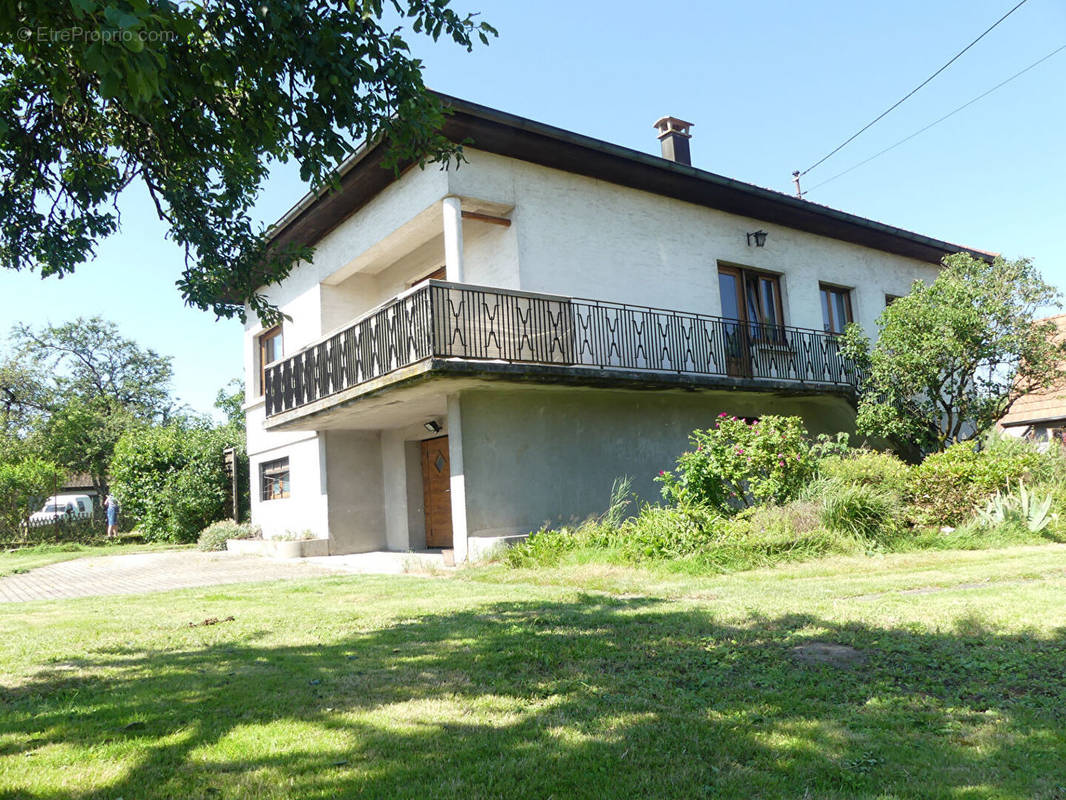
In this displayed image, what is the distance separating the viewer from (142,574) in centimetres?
A: 1235

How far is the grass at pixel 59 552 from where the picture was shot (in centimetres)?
1591

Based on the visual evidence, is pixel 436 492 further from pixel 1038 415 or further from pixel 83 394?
pixel 83 394

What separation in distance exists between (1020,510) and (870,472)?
185 cm

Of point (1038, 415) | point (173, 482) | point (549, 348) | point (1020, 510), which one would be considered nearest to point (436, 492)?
point (549, 348)

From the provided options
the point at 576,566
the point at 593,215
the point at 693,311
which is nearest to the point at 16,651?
the point at 576,566

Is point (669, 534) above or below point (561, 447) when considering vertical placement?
below

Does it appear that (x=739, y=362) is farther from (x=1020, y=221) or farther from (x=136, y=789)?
(x=136, y=789)

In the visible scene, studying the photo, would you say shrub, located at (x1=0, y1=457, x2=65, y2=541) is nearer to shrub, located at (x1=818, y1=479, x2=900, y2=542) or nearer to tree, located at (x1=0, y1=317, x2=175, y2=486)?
tree, located at (x1=0, y1=317, x2=175, y2=486)

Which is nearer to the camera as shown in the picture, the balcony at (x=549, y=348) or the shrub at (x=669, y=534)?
the shrub at (x=669, y=534)

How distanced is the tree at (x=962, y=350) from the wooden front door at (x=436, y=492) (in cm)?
826

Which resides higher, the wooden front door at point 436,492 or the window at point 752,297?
the window at point 752,297

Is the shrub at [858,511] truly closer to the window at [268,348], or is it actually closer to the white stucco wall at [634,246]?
the white stucco wall at [634,246]

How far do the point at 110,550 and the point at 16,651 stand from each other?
1603 centimetres

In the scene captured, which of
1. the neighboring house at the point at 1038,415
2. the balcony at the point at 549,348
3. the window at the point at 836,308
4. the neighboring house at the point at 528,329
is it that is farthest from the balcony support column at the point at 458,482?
the neighboring house at the point at 1038,415
